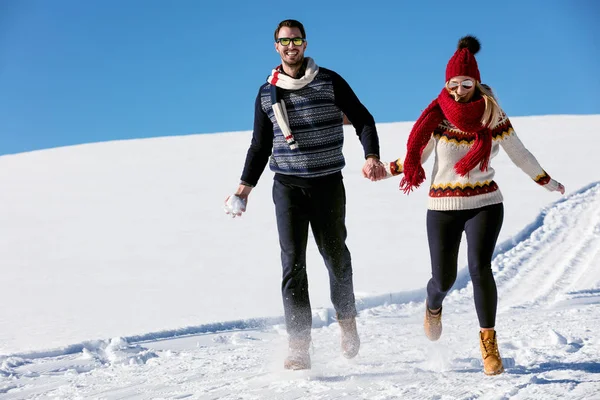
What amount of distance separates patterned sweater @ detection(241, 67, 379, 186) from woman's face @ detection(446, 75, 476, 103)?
555mm

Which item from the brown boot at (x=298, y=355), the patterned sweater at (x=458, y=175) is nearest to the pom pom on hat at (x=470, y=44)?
the patterned sweater at (x=458, y=175)

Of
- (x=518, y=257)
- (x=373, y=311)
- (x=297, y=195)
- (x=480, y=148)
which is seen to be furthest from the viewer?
(x=518, y=257)

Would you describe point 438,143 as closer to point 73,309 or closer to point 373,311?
point 373,311

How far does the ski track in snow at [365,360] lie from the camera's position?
11.8ft

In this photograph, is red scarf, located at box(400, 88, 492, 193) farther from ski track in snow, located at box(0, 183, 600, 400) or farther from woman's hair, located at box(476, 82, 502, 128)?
ski track in snow, located at box(0, 183, 600, 400)

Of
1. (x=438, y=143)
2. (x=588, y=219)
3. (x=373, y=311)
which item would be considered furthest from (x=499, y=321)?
(x=588, y=219)

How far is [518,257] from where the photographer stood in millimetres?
7527

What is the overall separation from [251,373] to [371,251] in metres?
4.01

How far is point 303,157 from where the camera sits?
160 inches

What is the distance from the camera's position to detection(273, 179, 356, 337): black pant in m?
4.08

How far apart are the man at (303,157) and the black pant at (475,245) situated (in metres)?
0.47

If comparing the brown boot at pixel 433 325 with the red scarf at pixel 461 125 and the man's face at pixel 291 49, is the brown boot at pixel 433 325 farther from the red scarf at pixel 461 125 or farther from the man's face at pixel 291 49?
the man's face at pixel 291 49

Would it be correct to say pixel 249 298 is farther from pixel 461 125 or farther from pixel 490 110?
pixel 490 110

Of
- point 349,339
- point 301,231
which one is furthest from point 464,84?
point 349,339
